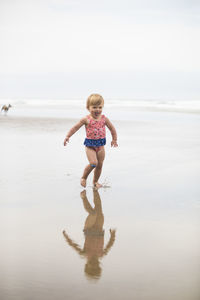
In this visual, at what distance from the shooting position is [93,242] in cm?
288

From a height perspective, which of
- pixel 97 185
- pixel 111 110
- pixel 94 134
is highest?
pixel 111 110

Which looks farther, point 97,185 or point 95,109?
point 95,109

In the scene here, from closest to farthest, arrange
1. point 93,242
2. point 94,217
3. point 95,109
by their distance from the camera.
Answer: point 93,242, point 94,217, point 95,109

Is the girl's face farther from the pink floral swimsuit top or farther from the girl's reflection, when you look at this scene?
the girl's reflection

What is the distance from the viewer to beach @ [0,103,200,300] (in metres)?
2.20

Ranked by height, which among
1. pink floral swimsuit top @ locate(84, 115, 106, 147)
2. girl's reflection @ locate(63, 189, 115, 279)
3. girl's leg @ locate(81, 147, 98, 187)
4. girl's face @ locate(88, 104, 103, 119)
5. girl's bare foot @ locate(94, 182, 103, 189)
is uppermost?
girl's face @ locate(88, 104, 103, 119)

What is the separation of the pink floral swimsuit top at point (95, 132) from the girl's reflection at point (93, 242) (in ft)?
4.34

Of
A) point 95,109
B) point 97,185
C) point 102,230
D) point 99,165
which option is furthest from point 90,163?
point 102,230

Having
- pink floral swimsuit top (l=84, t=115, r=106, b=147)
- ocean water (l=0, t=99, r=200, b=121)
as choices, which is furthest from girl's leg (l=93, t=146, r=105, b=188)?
ocean water (l=0, t=99, r=200, b=121)

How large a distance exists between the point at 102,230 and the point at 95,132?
6.45ft

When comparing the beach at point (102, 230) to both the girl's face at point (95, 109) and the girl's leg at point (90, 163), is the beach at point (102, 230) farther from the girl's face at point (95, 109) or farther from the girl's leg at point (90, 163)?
the girl's face at point (95, 109)

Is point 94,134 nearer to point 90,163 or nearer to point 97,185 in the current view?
point 90,163

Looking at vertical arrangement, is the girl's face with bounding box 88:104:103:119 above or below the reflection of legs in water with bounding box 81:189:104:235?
above

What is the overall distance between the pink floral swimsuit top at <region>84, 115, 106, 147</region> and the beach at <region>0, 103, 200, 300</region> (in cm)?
48
